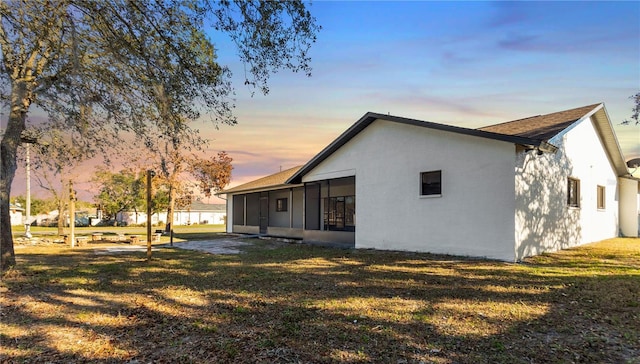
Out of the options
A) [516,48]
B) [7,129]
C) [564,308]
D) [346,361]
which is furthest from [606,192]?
[7,129]

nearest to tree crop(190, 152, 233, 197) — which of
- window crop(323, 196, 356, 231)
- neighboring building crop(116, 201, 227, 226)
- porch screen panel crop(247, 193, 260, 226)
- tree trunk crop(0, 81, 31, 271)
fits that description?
neighboring building crop(116, 201, 227, 226)

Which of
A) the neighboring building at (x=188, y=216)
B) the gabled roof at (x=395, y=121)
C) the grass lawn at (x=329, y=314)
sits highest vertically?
the gabled roof at (x=395, y=121)

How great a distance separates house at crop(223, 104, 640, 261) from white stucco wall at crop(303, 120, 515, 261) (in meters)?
0.03

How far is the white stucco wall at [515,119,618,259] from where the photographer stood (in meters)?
11.0

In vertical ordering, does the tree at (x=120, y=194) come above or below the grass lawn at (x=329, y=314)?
above

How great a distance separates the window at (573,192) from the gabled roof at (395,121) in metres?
4.11

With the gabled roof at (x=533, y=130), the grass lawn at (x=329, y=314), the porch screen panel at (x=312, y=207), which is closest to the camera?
the grass lawn at (x=329, y=314)

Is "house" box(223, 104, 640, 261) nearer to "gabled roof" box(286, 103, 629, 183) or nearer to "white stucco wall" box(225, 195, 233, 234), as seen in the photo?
"gabled roof" box(286, 103, 629, 183)

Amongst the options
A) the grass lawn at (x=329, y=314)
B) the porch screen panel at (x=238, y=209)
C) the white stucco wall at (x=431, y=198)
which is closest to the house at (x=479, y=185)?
the white stucco wall at (x=431, y=198)

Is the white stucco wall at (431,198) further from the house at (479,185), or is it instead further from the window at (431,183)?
the window at (431,183)

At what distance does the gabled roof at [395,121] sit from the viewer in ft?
33.3

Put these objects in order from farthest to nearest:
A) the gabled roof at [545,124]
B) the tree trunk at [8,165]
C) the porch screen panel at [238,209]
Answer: the porch screen panel at [238,209] < the gabled roof at [545,124] < the tree trunk at [8,165]

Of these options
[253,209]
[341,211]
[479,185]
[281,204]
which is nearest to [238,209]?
[253,209]

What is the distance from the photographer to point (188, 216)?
208ft
